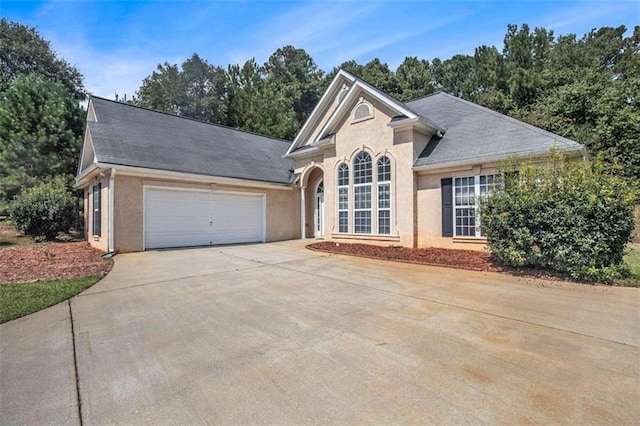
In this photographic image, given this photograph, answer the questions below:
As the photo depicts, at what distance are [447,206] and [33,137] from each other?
74.3 feet

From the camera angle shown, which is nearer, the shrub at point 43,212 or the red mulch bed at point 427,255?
the red mulch bed at point 427,255

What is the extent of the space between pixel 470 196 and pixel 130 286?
10.2m

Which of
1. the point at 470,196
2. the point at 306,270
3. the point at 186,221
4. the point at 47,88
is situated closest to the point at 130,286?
the point at 306,270

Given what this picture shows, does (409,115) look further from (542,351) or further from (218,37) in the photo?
(542,351)

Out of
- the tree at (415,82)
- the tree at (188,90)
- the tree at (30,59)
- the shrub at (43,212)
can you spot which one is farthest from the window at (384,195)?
the tree at (30,59)

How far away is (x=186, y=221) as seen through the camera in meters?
13.0

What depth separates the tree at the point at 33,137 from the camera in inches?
694

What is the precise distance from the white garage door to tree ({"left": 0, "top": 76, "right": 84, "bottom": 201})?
36.8 feet

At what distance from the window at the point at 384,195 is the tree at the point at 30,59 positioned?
109 feet

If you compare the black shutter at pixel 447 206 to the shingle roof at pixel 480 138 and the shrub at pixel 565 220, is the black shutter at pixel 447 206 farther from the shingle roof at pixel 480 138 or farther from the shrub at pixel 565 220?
the shrub at pixel 565 220

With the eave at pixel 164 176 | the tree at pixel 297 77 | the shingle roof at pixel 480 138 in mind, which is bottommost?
the eave at pixel 164 176

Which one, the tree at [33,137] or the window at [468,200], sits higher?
the tree at [33,137]

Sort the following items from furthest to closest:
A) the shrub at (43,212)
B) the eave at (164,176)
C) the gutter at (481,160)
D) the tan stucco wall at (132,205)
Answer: the shrub at (43,212) < the tan stucco wall at (132,205) < the eave at (164,176) < the gutter at (481,160)

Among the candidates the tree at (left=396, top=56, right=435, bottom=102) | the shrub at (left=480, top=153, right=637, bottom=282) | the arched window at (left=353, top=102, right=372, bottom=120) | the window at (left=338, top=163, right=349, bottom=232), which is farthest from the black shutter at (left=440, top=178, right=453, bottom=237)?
the tree at (left=396, top=56, right=435, bottom=102)
